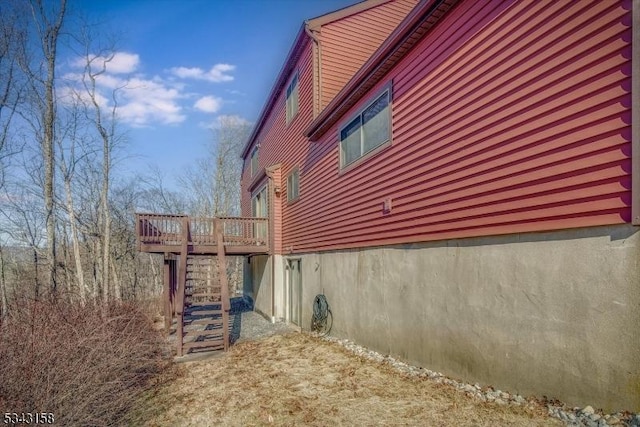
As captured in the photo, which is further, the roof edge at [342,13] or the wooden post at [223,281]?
the roof edge at [342,13]

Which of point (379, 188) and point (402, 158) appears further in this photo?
point (379, 188)

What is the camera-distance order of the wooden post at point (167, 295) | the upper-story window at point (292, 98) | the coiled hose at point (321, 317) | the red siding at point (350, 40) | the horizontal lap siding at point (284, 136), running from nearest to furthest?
the coiled hose at point (321, 317) → the red siding at point (350, 40) → the horizontal lap siding at point (284, 136) → the wooden post at point (167, 295) → the upper-story window at point (292, 98)

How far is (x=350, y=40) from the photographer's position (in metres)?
10.5

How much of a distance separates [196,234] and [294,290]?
135 inches

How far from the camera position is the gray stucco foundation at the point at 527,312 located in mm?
2891

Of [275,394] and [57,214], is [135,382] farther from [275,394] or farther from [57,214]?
[57,214]

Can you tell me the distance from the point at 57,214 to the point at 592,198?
19230 millimetres

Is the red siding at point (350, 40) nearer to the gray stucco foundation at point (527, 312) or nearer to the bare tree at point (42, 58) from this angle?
the gray stucco foundation at point (527, 312)

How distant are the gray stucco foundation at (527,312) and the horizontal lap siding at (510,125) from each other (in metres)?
0.25

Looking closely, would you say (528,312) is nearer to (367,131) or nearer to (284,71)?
(367,131)

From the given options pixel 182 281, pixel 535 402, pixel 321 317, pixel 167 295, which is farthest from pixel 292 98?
pixel 535 402

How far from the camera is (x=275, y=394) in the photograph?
484 centimetres

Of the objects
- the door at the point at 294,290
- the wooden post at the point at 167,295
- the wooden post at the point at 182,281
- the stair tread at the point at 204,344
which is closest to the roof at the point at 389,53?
the wooden post at the point at 182,281

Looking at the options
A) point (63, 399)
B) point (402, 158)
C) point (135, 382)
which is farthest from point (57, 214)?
point (402, 158)
